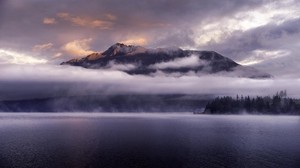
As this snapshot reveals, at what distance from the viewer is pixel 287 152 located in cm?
13175

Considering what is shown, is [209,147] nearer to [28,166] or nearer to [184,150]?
[184,150]

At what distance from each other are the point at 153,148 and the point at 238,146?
1628 inches

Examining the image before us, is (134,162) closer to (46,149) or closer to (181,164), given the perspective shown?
(181,164)

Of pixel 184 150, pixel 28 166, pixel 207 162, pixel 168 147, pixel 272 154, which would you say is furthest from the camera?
pixel 168 147

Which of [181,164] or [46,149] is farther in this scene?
[46,149]

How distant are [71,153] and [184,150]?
46.6m

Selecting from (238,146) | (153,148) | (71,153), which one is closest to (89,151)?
(71,153)

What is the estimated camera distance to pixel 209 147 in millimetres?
147875

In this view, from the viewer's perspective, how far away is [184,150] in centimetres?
13775

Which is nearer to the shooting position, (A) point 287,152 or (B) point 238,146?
(A) point 287,152

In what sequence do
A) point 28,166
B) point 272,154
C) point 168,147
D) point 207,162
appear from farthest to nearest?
1. point 168,147
2. point 272,154
3. point 207,162
4. point 28,166

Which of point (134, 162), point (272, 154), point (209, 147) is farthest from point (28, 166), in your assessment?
point (272, 154)

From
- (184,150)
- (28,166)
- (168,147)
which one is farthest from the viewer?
(168,147)

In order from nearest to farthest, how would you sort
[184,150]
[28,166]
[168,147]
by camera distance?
[28,166]
[184,150]
[168,147]
